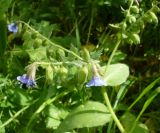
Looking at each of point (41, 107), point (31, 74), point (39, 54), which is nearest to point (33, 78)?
point (31, 74)

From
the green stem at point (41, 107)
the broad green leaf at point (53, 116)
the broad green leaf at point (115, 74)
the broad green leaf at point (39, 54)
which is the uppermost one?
the broad green leaf at point (39, 54)

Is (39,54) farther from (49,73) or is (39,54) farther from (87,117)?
(87,117)

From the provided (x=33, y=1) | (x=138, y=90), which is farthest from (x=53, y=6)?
(x=138, y=90)

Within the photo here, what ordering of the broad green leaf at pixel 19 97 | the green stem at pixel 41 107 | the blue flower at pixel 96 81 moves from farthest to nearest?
the broad green leaf at pixel 19 97
the green stem at pixel 41 107
the blue flower at pixel 96 81

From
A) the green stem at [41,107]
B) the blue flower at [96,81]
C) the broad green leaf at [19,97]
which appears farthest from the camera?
the broad green leaf at [19,97]

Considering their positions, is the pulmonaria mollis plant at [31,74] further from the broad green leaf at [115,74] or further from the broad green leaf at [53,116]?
the broad green leaf at [115,74]

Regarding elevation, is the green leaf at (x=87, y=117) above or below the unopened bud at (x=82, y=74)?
below

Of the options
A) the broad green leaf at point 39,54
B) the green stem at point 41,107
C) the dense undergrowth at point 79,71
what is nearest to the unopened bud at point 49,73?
the dense undergrowth at point 79,71
